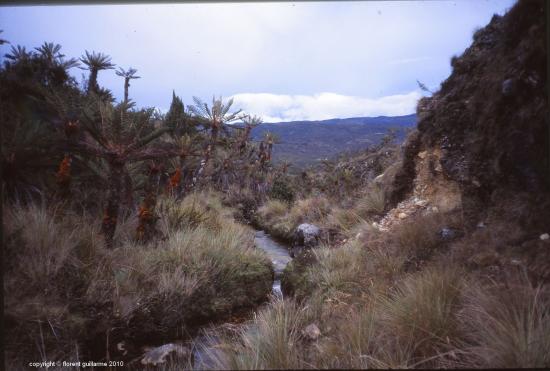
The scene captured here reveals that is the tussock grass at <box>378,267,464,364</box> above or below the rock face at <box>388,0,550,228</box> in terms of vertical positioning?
below

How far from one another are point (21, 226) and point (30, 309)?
78cm

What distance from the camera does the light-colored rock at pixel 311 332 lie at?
2574 mm

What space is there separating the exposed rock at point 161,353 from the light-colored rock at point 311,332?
1.01m

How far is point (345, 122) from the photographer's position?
110ft

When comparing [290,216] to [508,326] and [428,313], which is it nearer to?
[428,313]

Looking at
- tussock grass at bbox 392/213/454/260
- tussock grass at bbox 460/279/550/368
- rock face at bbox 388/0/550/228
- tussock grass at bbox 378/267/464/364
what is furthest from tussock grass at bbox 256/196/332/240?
tussock grass at bbox 460/279/550/368

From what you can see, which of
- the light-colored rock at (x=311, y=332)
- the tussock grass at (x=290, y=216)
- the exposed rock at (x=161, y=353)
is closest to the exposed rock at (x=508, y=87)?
the light-colored rock at (x=311, y=332)

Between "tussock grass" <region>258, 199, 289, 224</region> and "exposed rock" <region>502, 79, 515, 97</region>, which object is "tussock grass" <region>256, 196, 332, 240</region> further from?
"exposed rock" <region>502, 79, 515, 97</region>

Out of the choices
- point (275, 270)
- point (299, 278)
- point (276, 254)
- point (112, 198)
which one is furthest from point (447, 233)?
point (276, 254)

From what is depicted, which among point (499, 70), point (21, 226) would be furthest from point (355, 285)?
point (21, 226)

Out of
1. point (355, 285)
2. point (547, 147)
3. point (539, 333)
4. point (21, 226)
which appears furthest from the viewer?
point (355, 285)

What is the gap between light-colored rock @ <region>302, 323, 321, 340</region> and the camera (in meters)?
2.57

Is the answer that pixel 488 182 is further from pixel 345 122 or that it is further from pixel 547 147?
pixel 345 122

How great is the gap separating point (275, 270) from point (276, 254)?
3.92 ft
